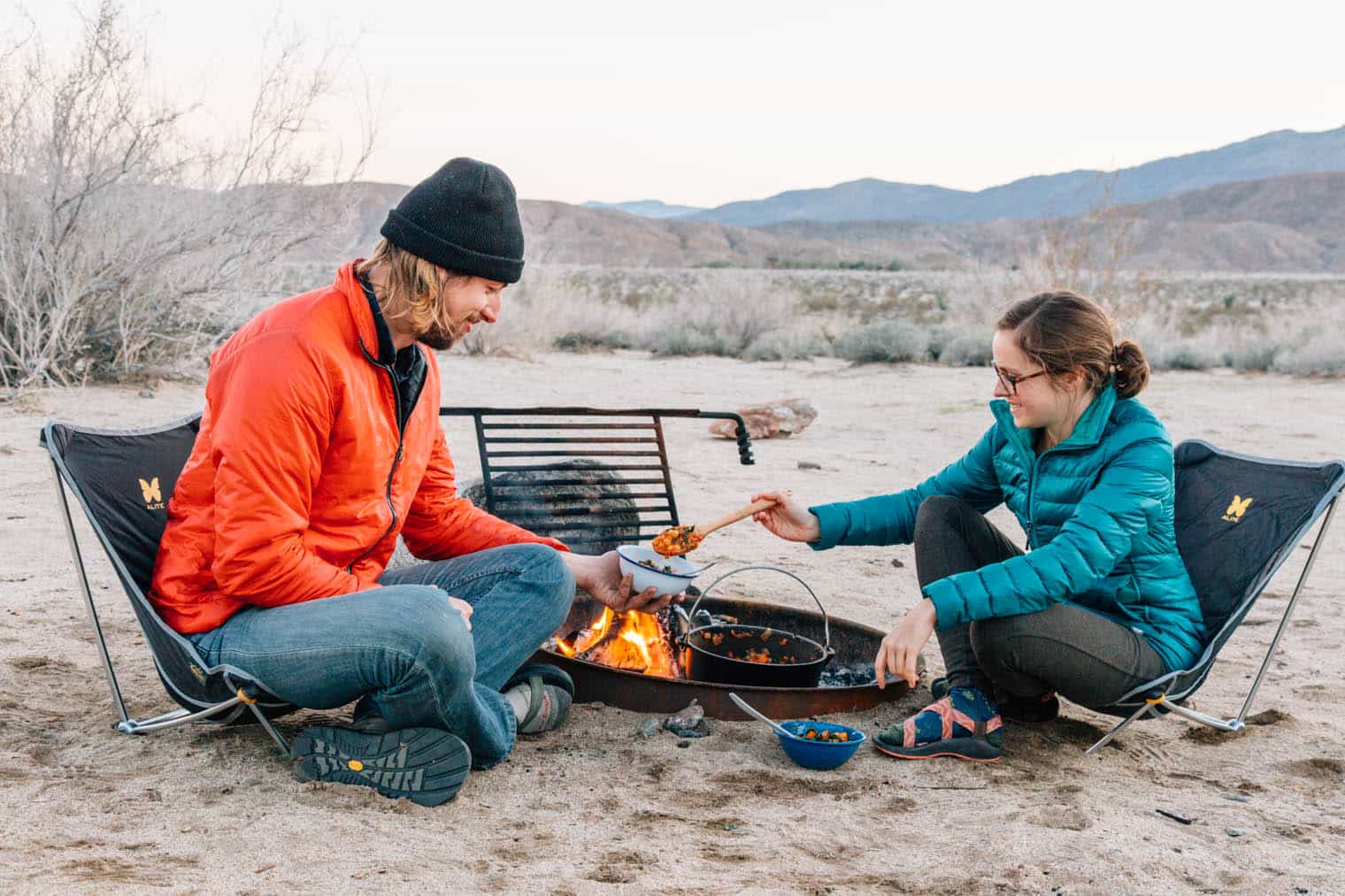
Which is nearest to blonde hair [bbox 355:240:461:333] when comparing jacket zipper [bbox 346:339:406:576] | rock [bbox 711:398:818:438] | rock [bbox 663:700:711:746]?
jacket zipper [bbox 346:339:406:576]

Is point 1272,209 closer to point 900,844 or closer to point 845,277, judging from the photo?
point 845,277

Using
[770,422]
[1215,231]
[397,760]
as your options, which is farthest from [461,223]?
[1215,231]

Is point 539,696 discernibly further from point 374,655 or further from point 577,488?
point 577,488

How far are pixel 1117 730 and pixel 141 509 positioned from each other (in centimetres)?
256

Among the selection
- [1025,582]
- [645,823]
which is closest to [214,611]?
[645,823]

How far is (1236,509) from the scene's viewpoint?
3242 millimetres

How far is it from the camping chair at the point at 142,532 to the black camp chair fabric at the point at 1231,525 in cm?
220

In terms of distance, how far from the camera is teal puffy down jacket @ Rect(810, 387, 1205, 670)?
2869 millimetres

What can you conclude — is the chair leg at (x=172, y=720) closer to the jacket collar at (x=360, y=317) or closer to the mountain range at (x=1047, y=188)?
the jacket collar at (x=360, y=317)

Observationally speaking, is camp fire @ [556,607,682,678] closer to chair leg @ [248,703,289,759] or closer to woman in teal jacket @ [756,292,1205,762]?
woman in teal jacket @ [756,292,1205,762]

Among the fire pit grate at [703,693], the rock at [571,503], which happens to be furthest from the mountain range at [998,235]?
the fire pit grate at [703,693]

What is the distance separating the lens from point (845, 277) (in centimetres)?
4312

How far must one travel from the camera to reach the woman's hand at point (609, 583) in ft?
10.6

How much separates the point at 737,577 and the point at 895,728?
198cm
